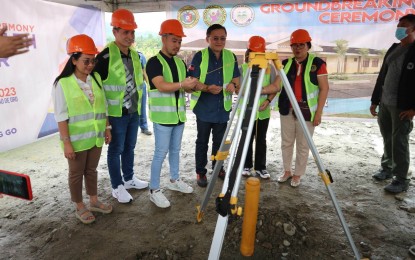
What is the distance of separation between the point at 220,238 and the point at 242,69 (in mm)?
2607

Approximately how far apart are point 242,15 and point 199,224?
4.60m

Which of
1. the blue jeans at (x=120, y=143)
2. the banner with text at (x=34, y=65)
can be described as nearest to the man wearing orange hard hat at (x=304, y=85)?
the blue jeans at (x=120, y=143)

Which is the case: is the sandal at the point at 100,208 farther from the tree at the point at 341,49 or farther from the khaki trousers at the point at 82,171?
the tree at the point at 341,49

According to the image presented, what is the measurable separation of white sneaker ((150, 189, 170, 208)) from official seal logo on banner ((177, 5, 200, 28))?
13.8ft

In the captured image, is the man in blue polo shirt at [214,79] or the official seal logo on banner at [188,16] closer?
the man in blue polo shirt at [214,79]

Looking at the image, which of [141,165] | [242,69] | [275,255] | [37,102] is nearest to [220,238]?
[275,255]

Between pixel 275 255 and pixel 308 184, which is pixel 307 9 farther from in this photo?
pixel 275 255

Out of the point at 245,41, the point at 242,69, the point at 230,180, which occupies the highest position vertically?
the point at 245,41

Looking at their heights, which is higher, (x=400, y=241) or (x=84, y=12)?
(x=84, y=12)

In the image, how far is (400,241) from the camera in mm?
2744

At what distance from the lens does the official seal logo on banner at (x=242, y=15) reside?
5.88m

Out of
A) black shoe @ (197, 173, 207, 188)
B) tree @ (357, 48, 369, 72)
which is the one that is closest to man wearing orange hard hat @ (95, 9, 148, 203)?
black shoe @ (197, 173, 207, 188)

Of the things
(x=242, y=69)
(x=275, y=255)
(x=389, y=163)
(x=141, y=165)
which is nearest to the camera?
(x=275, y=255)

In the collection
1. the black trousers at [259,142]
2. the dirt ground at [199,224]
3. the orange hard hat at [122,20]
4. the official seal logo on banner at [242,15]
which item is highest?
the official seal logo on banner at [242,15]
